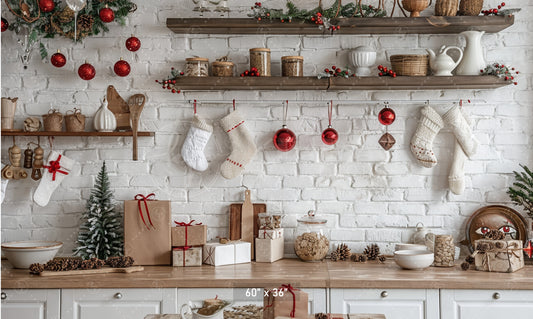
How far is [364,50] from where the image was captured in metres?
A: 3.11

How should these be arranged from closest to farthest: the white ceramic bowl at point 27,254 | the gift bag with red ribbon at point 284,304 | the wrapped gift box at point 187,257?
the gift bag with red ribbon at point 284,304
the white ceramic bowl at point 27,254
the wrapped gift box at point 187,257

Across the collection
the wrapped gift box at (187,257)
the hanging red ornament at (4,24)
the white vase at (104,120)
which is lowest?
the wrapped gift box at (187,257)

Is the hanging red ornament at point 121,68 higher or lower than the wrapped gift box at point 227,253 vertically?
higher

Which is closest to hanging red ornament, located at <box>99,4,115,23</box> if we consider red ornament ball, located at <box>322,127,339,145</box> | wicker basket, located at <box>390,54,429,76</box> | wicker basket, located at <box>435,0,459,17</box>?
red ornament ball, located at <box>322,127,339,145</box>

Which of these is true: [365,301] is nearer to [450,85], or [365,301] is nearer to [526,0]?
[450,85]

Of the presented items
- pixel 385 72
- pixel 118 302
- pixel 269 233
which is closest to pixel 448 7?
pixel 385 72

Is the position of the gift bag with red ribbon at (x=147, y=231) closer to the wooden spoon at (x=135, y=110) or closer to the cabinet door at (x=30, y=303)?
the wooden spoon at (x=135, y=110)

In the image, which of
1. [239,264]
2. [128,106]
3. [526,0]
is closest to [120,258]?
[239,264]

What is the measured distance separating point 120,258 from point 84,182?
2.26 feet

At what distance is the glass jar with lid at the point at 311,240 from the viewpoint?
10.0 feet

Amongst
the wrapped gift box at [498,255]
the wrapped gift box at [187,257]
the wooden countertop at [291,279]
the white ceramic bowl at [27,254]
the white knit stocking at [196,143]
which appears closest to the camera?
the wooden countertop at [291,279]

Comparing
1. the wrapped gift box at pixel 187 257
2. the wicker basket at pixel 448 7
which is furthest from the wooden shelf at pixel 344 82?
the wrapped gift box at pixel 187 257

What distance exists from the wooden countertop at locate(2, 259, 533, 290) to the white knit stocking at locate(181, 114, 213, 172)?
0.71 metres

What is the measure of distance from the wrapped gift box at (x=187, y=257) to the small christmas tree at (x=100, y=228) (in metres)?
0.35
